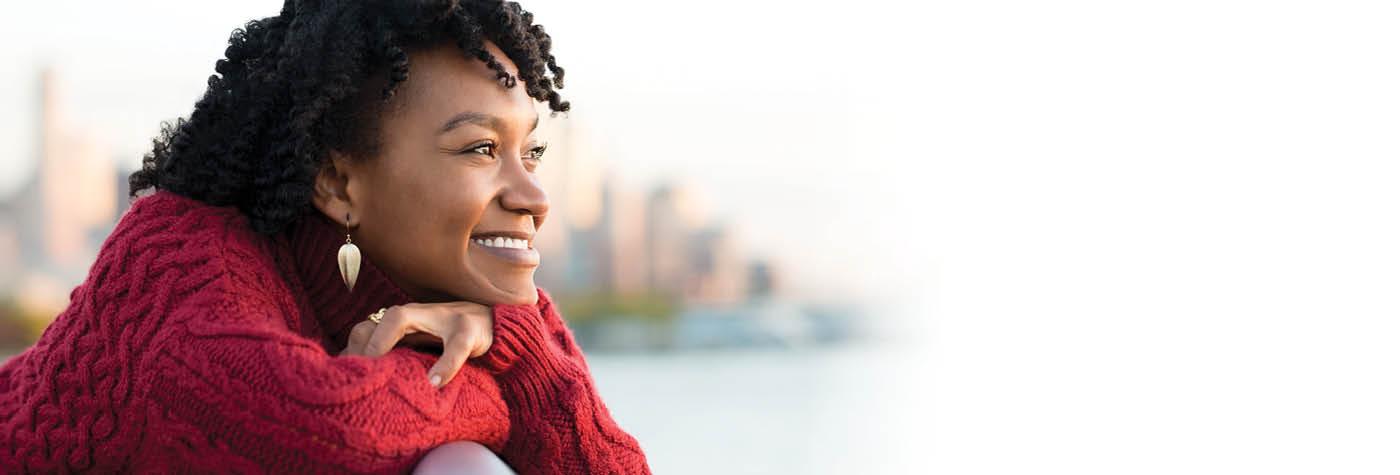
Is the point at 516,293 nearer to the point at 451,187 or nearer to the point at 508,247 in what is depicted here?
the point at 508,247

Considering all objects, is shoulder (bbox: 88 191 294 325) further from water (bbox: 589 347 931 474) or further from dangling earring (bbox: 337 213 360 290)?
water (bbox: 589 347 931 474)

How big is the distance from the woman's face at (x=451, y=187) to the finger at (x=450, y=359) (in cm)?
15

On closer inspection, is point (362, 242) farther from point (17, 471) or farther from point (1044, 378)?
point (1044, 378)

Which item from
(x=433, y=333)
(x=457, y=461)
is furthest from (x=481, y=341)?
(x=457, y=461)

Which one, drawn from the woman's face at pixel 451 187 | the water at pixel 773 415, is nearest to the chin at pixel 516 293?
the woman's face at pixel 451 187

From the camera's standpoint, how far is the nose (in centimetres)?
179

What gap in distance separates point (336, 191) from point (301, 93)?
0.49ft

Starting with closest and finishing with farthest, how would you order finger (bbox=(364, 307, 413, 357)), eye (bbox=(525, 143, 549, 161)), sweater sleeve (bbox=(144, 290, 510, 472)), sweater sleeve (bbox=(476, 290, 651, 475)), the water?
sweater sleeve (bbox=(144, 290, 510, 472))
finger (bbox=(364, 307, 413, 357))
sweater sleeve (bbox=(476, 290, 651, 475))
eye (bbox=(525, 143, 549, 161))
the water

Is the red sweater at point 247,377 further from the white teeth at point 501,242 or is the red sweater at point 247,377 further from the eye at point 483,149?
the eye at point 483,149

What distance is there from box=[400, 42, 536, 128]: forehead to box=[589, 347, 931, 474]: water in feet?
12.6

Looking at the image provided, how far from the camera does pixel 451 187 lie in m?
1.75

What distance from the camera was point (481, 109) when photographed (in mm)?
1764

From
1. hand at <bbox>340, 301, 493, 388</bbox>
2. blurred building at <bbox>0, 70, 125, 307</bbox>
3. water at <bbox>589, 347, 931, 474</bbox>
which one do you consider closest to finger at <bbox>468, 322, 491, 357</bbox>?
hand at <bbox>340, 301, 493, 388</bbox>

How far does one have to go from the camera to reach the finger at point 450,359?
162cm
